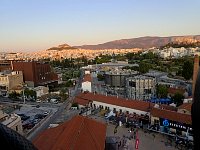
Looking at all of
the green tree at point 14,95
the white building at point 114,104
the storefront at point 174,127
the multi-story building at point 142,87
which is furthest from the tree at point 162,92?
the green tree at point 14,95

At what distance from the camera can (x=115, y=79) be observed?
33.6 m

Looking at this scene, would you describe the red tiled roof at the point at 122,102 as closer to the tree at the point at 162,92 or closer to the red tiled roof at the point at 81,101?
the red tiled roof at the point at 81,101

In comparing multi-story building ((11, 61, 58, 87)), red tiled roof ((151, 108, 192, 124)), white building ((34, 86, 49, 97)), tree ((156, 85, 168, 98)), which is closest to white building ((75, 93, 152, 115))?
red tiled roof ((151, 108, 192, 124))

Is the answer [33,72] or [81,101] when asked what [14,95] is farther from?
[81,101]

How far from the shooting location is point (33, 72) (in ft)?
115

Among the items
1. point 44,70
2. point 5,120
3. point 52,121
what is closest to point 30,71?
point 44,70

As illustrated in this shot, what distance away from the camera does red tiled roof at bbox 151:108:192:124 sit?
15648mm

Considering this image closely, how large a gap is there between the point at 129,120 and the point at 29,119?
795 centimetres

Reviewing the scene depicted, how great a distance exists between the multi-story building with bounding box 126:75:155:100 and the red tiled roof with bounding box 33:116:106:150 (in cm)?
1325

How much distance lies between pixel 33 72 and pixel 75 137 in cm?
2543

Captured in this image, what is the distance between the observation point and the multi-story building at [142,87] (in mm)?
25469

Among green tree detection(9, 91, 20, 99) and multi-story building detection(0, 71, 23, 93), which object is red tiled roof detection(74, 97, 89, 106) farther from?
multi-story building detection(0, 71, 23, 93)

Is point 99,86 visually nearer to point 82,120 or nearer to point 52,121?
point 52,121

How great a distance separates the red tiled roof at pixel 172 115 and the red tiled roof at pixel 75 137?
5360 mm
